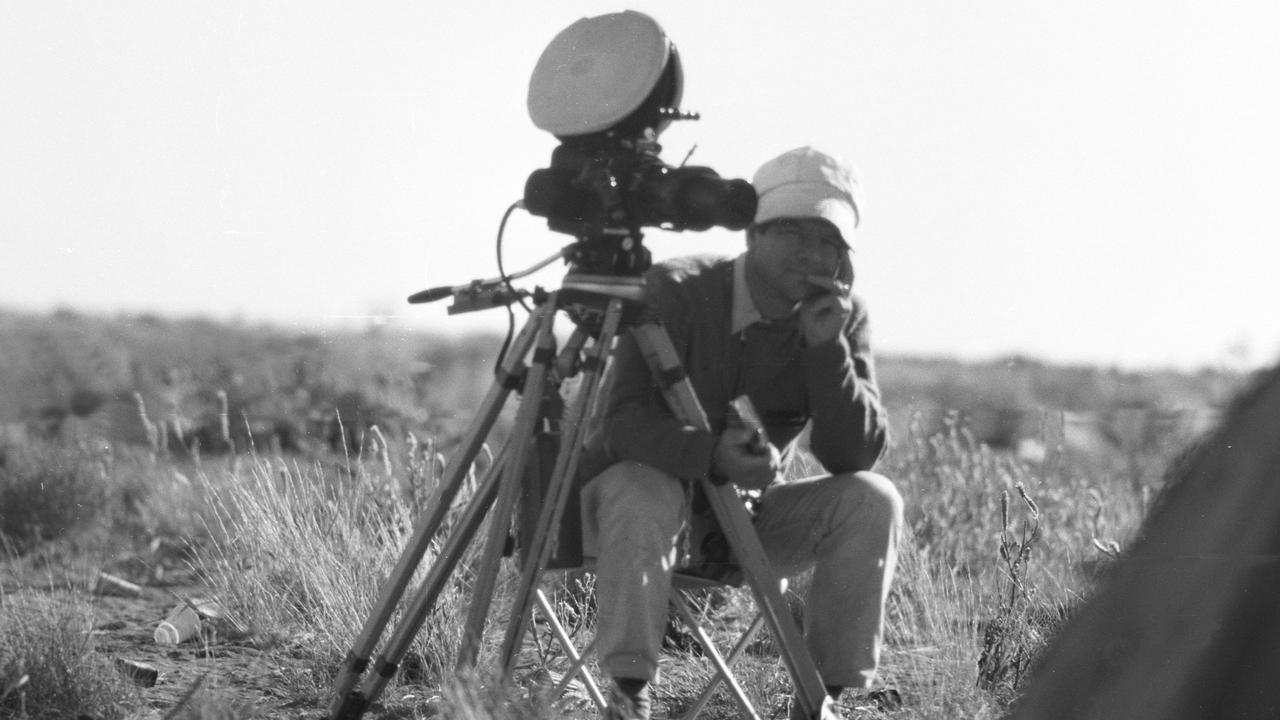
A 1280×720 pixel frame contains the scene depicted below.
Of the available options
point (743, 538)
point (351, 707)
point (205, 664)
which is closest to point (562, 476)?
point (743, 538)

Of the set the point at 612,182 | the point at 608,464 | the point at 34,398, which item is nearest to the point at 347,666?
the point at 608,464

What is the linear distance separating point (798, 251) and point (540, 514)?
2.75 feet

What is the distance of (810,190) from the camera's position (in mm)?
3301

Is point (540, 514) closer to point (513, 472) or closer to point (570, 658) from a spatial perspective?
point (513, 472)

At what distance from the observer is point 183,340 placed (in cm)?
2639

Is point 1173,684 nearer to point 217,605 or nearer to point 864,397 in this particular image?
point 864,397

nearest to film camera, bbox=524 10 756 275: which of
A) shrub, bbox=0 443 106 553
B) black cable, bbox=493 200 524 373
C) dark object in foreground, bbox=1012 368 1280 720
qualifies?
black cable, bbox=493 200 524 373

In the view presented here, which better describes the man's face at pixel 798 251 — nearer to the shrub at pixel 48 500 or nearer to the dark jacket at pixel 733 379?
the dark jacket at pixel 733 379

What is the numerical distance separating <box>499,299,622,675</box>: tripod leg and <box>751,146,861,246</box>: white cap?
0.51 metres

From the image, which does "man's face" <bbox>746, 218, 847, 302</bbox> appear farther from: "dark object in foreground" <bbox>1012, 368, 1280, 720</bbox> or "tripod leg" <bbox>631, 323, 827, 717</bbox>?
"dark object in foreground" <bbox>1012, 368, 1280, 720</bbox>

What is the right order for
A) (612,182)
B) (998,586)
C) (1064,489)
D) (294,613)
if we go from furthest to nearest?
(1064,489), (294,613), (998,586), (612,182)

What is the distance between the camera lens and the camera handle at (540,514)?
2.91 metres

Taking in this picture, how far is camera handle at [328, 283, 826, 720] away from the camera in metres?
2.91

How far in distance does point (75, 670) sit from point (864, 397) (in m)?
1.77
